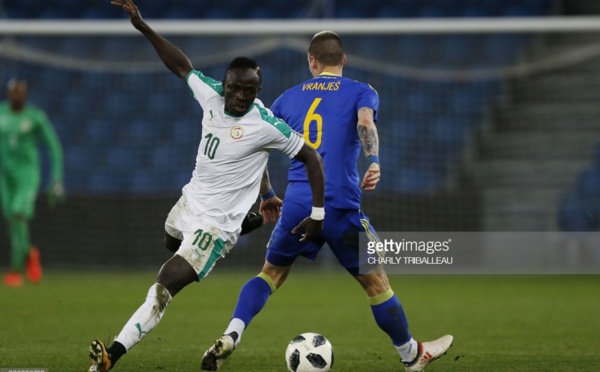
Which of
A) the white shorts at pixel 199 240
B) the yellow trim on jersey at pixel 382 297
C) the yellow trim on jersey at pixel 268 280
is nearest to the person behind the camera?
the white shorts at pixel 199 240

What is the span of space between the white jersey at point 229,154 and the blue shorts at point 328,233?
1.12 ft

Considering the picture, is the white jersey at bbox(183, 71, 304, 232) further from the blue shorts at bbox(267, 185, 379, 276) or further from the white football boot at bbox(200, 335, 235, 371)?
the white football boot at bbox(200, 335, 235, 371)

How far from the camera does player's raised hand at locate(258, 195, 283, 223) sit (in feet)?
20.7

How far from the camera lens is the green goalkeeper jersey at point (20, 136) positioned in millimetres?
12531

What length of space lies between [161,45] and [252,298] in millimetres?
1595

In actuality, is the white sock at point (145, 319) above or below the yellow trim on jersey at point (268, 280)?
below

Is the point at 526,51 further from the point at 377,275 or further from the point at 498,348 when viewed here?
the point at 377,275

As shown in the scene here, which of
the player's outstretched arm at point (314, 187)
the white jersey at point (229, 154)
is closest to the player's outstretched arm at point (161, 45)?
the white jersey at point (229, 154)

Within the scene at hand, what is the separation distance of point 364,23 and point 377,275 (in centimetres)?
603

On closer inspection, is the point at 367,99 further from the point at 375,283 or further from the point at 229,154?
the point at 375,283

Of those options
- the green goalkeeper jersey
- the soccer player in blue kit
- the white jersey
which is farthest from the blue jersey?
the green goalkeeper jersey

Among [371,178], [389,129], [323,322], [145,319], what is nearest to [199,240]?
[145,319]

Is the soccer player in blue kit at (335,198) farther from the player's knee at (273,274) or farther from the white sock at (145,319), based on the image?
the white sock at (145,319)

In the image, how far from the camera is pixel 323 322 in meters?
8.64
